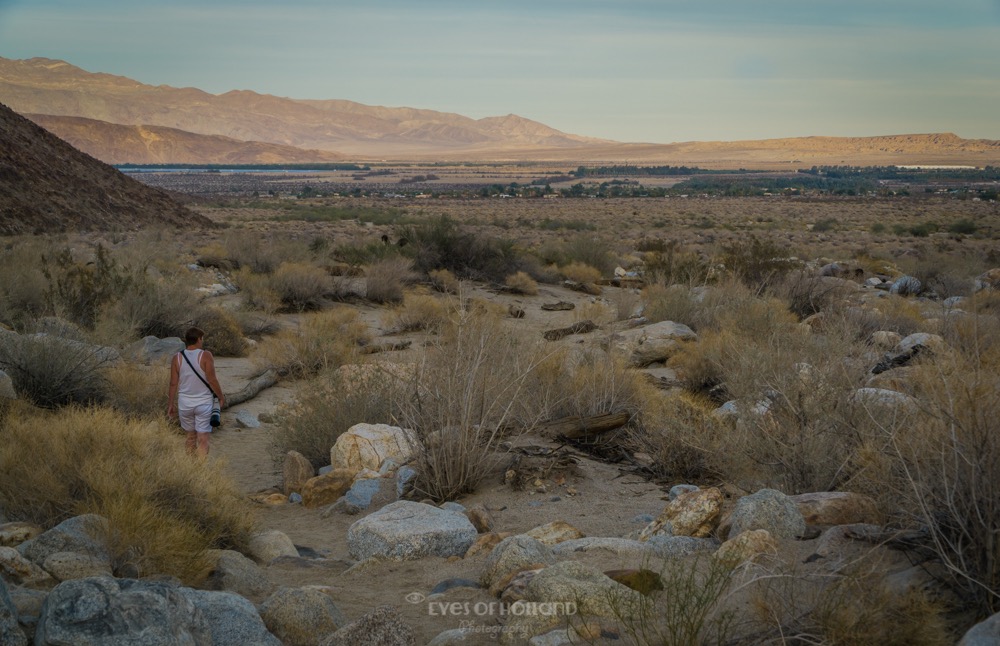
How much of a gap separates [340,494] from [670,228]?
138 ft

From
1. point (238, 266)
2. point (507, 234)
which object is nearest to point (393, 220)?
point (507, 234)

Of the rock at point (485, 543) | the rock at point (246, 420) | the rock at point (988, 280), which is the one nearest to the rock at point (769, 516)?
the rock at point (485, 543)

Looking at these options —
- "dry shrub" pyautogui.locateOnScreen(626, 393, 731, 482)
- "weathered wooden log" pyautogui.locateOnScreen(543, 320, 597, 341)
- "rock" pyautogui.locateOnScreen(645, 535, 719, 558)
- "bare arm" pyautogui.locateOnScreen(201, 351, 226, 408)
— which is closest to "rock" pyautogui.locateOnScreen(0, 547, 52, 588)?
"rock" pyautogui.locateOnScreen(645, 535, 719, 558)

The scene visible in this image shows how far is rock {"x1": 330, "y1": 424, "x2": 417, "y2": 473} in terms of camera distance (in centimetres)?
863

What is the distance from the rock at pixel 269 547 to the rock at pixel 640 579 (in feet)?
8.43

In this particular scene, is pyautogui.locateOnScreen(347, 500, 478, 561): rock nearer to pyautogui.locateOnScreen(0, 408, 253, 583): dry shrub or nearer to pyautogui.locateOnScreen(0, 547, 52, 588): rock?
pyautogui.locateOnScreen(0, 408, 253, 583): dry shrub

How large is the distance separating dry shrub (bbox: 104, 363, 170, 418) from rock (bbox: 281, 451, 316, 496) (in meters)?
1.94

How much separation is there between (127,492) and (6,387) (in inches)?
148

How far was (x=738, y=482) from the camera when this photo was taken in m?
7.16

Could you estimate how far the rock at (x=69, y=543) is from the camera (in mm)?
4867

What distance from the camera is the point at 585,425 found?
29.5 feet

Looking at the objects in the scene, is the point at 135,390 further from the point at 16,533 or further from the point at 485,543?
the point at 485,543

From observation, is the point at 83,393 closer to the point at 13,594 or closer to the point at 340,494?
the point at 340,494

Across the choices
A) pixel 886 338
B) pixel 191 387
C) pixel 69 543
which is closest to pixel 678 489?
pixel 69 543
